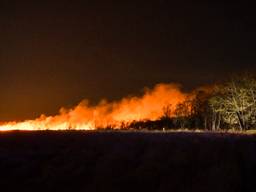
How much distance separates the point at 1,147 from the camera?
100 feet

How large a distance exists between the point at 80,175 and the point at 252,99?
123ft

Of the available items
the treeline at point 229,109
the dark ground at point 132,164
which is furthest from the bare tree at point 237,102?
the dark ground at point 132,164

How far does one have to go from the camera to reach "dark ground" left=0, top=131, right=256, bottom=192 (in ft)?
70.4

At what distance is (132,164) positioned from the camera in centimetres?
2442

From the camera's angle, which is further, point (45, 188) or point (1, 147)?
point (1, 147)

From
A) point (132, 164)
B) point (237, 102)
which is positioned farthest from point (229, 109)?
point (132, 164)

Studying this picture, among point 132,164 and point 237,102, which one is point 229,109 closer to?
point 237,102

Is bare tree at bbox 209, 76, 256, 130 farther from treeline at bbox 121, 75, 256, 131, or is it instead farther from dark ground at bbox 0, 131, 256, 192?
dark ground at bbox 0, 131, 256, 192

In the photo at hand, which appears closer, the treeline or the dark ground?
the dark ground

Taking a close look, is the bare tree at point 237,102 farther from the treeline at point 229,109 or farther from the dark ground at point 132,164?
the dark ground at point 132,164

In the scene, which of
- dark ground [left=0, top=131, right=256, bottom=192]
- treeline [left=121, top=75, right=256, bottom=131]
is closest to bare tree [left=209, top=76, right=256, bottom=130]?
treeline [left=121, top=75, right=256, bottom=131]

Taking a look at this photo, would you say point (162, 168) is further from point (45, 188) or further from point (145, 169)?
point (45, 188)

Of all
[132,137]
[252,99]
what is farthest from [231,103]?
[132,137]

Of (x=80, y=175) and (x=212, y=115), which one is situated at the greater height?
(x=212, y=115)
